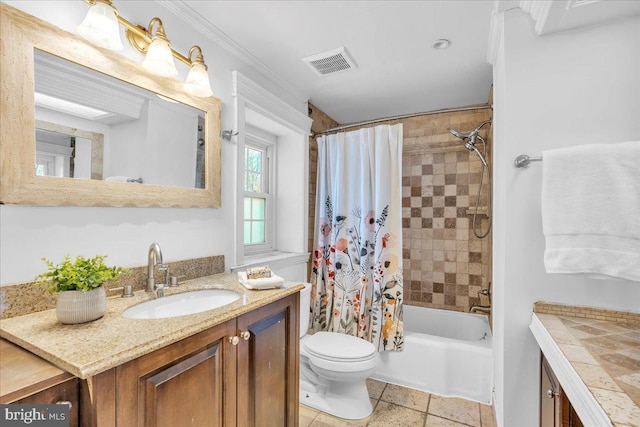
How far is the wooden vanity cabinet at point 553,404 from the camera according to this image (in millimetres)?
951

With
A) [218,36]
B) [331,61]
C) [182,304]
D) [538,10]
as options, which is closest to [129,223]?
[182,304]

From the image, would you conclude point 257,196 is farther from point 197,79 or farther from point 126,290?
point 126,290

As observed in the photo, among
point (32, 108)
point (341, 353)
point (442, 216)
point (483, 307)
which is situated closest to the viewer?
point (32, 108)

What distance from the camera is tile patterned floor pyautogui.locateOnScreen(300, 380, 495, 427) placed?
5.98 ft

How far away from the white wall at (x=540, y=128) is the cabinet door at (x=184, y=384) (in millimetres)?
1269

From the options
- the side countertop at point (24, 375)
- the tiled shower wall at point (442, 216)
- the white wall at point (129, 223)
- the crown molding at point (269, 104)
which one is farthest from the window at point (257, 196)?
the side countertop at point (24, 375)

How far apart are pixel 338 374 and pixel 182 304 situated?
106 cm

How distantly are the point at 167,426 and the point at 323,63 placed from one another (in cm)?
212

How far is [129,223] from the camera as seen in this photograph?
1349 mm

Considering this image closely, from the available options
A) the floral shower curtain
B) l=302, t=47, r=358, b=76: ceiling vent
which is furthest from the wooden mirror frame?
the floral shower curtain

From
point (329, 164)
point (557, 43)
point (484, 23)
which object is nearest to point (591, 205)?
point (557, 43)

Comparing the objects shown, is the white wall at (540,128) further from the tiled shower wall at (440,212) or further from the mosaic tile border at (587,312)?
the tiled shower wall at (440,212)

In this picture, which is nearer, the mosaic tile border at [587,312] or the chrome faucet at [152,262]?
the mosaic tile border at [587,312]

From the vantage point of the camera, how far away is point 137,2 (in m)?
1.38
